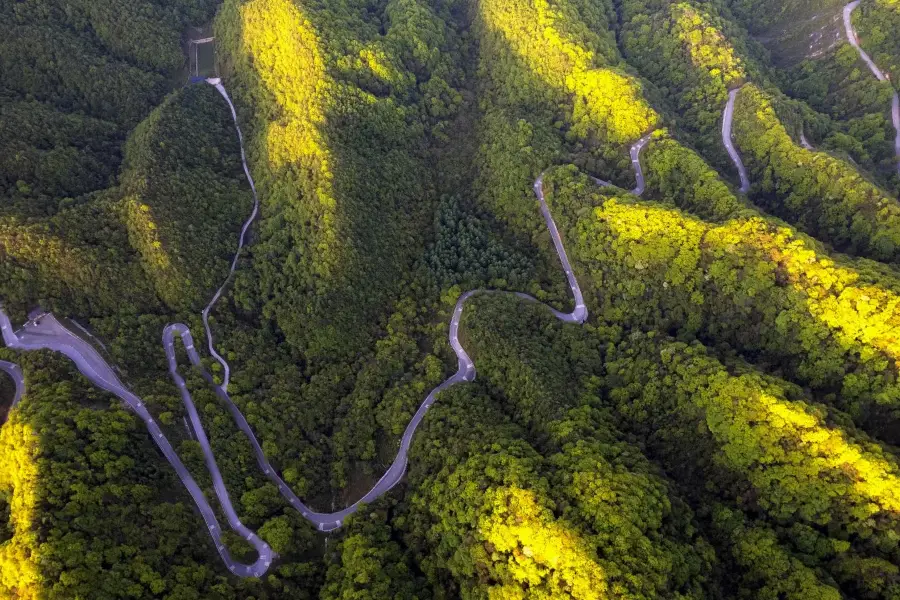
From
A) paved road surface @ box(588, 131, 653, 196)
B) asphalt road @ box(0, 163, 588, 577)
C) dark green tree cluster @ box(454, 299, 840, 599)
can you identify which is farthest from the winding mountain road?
paved road surface @ box(588, 131, 653, 196)

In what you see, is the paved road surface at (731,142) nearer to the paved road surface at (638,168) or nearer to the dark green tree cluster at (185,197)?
the paved road surface at (638,168)

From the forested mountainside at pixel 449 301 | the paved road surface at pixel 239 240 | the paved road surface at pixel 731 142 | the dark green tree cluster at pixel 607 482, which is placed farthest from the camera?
the paved road surface at pixel 731 142

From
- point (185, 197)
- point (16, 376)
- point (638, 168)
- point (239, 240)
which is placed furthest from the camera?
point (638, 168)

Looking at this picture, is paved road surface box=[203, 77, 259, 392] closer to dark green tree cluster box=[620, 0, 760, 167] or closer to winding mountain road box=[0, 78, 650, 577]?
winding mountain road box=[0, 78, 650, 577]

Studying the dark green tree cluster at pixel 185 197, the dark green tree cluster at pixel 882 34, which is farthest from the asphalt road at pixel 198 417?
the dark green tree cluster at pixel 882 34

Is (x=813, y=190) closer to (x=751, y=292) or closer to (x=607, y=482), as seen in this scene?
(x=751, y=292)

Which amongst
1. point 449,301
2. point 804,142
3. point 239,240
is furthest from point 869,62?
point 239,240
